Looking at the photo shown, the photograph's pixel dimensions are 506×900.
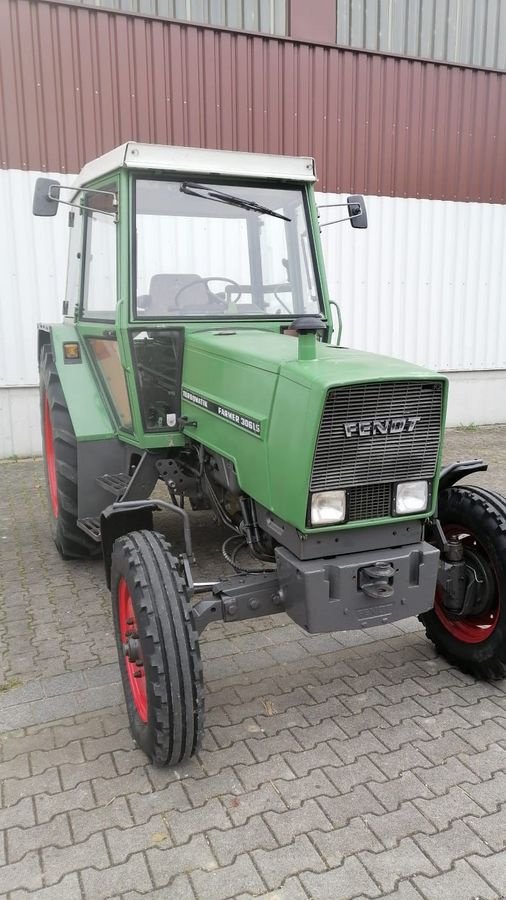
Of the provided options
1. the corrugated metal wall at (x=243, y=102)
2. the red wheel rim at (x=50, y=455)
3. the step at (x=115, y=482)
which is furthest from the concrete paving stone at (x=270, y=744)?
the corrugated metal wall at (x=243, y=102)

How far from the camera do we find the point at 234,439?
111 inches

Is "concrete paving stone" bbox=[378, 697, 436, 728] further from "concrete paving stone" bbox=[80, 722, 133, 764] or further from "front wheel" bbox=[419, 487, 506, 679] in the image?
"concrete paving stone" bbox=[80, 722, 133, 764]

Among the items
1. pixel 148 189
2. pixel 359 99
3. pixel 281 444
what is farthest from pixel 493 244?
pixel 281 444

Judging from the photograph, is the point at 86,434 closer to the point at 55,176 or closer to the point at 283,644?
the point at 283,644

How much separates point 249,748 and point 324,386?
4.58 ft

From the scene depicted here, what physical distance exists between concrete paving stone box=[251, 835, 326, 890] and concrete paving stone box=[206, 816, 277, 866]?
0.10 feet

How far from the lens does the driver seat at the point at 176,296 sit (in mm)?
3369

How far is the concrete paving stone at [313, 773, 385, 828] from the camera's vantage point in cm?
225

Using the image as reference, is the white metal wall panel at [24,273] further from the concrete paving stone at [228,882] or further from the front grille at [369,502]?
the concrete paving stone at [228,882]

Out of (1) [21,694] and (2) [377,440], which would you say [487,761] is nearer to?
(2) [377,440]

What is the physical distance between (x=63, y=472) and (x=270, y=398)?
192cm

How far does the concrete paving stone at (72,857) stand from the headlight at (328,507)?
122 centimetres

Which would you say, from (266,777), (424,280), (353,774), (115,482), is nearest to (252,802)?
(266,777)

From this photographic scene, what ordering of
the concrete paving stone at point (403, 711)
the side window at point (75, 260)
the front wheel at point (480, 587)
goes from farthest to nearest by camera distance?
the side window at point (75, 260) < the front wheel at point (480, 587) < the concrete paving stone at point (403, 711)
